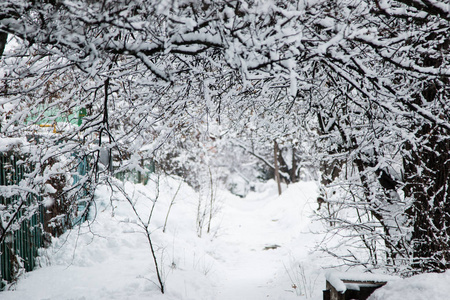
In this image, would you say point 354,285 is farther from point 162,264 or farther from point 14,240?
point 14,240

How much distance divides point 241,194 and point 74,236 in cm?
3236

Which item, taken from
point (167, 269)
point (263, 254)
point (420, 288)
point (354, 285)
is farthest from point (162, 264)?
point (263, 254)

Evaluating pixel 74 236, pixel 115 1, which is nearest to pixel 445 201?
pixel 115 1

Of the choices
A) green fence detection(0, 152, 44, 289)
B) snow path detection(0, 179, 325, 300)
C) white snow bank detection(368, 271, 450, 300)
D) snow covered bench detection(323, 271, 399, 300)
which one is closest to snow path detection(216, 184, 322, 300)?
snow path detection(0, 179, 325, 300)

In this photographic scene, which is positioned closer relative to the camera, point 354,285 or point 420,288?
point 420,288

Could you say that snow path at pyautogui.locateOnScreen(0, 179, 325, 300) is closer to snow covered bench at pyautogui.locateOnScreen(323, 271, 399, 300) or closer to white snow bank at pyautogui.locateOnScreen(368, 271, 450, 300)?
snow covered bench at pyautogui.locateOnScreen(323, 271, 399, 300)

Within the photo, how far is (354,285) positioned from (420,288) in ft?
1.82

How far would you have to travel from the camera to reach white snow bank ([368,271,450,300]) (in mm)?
2646

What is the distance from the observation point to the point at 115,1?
2127 millimetres

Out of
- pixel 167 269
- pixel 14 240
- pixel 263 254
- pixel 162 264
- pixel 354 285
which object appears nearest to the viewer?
pixel 354 285

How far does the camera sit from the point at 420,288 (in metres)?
2.73

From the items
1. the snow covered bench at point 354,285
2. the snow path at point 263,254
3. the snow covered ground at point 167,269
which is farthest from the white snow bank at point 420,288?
the snow path at point 263,254

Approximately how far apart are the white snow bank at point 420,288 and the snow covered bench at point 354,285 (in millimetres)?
174

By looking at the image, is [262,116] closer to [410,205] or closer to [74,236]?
[410,205]
